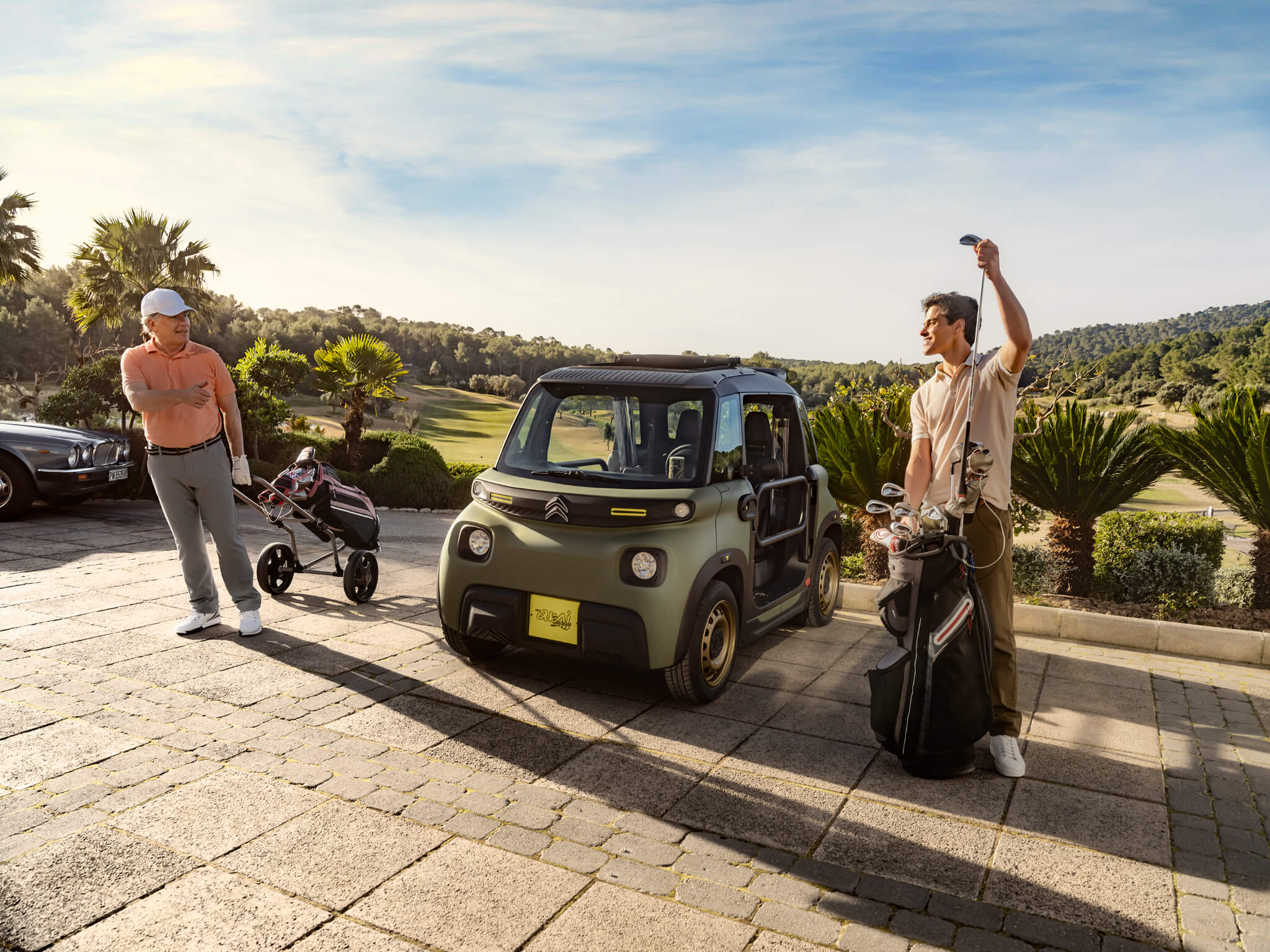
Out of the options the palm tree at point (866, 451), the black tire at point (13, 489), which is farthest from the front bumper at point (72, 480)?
the palm tree at point (866, 451)

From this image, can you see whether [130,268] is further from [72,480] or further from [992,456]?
[992,456]

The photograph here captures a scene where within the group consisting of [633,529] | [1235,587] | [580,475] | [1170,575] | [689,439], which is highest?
[689,439]

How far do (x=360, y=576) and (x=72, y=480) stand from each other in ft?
18.6

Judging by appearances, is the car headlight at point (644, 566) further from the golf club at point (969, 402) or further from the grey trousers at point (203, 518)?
the grey trousers at point (203, 518)

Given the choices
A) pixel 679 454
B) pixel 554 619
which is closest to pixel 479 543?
pixel 554 619

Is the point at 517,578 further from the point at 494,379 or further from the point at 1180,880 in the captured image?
the point at 494,379

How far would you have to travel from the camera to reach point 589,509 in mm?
4871

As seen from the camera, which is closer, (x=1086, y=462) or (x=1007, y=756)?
(x=1007, y=756)

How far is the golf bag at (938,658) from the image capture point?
4.02m

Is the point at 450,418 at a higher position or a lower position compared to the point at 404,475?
higher

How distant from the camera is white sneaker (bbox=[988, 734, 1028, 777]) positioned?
4215 millimetres

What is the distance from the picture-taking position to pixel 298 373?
55.0ft

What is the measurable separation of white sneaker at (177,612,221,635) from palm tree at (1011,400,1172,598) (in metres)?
7.00

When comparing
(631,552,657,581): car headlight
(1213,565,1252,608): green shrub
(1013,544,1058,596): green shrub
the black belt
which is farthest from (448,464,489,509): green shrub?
(1213,565,1252,608): green shrub
